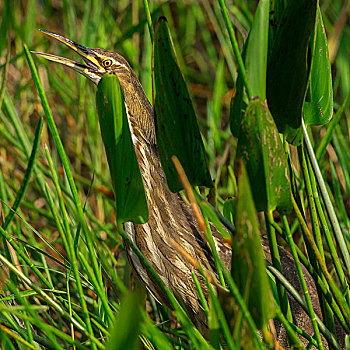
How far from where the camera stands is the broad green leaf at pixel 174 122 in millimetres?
764

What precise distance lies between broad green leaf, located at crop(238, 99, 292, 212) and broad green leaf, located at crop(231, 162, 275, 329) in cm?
7

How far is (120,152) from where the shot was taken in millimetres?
760

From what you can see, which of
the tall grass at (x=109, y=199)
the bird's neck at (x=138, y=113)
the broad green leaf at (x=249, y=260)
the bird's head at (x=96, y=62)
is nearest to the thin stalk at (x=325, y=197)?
the tall grass at (x=109, y=199)

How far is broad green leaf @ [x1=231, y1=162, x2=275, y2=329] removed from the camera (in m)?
0.60

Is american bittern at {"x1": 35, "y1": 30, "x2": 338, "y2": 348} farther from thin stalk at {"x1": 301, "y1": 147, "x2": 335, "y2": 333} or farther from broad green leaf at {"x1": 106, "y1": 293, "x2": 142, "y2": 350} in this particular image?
broad green leaf at {"x1": 106, "y1": 293, "x2": 142, "y2": 350}

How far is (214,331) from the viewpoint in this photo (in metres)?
0.65

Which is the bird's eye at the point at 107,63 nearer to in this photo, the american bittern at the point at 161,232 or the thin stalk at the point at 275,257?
the american bittern at the point at 161,232

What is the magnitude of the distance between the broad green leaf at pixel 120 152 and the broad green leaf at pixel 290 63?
0.73ft

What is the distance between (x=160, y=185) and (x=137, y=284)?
12.8 inches

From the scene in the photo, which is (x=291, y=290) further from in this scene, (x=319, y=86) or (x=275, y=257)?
(x=319, y=86)

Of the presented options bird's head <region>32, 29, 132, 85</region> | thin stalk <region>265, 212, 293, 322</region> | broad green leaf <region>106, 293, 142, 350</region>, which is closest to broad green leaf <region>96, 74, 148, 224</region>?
thin stalk <region>265, 212, 293, 322</region>

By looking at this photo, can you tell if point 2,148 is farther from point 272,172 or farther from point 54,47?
point 272,172

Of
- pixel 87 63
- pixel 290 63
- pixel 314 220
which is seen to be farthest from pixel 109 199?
pixel 290 63

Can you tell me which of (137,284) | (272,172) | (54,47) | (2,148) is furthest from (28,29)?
(272,172)
